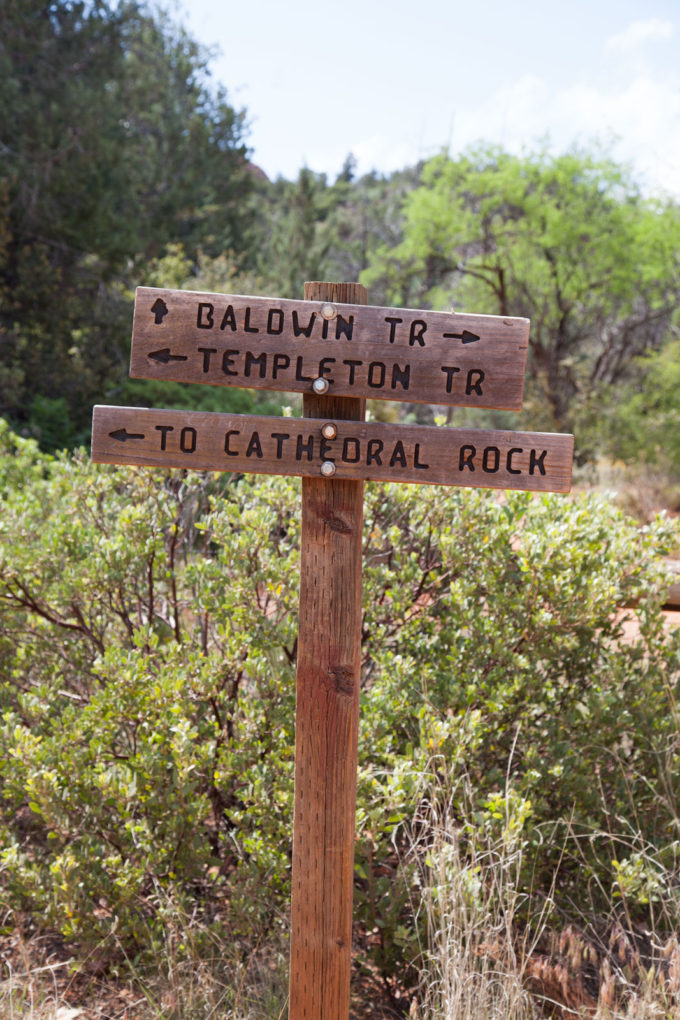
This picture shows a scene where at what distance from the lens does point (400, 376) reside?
1980 millimetres

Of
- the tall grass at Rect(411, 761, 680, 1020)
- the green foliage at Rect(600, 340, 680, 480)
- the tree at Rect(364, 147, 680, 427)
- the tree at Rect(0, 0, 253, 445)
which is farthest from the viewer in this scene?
the tree at Rect(364, 147, 680, 427)

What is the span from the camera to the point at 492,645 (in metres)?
2.98

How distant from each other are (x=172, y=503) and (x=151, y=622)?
1.56ft

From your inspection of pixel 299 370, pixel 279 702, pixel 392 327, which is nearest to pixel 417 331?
pixel 392 327

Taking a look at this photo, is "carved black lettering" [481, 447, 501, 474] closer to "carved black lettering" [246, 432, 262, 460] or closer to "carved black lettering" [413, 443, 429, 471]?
"carved black lettering" [413, 443, 429, 471]

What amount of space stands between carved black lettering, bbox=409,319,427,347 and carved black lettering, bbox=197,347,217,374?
46cm

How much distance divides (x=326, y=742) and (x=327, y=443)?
2.34 ft

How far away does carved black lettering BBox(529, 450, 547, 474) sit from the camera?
6.56ft

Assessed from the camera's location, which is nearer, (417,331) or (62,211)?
(417,331)

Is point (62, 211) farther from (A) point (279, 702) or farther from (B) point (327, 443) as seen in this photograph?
(B) point (327, 443)

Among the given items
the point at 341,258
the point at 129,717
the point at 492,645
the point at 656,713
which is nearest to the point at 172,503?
the point at 129,717

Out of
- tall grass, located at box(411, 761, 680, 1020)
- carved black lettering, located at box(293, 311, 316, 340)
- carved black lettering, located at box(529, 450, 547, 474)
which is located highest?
carved black lettering, located at box(293, 311, 316, 340)

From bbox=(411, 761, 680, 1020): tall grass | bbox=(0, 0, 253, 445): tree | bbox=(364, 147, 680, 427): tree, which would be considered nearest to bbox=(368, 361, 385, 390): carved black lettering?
bbox=(411, 761, 680, 1020): tall grass

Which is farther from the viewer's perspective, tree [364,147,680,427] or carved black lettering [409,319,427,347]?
tree [364,147,680,427]
